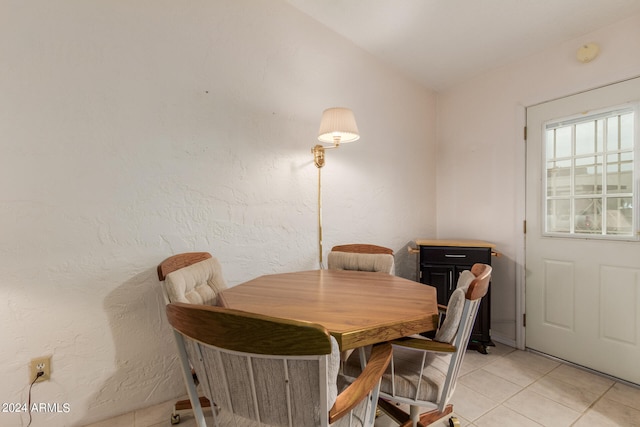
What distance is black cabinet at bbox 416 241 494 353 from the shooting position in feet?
8.21

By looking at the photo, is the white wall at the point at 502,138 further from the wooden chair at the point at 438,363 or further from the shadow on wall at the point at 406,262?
the wooden chair at the point at 438,363

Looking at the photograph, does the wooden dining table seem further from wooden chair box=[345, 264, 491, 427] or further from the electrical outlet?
the electrical outlet

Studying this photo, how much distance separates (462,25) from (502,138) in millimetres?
1081

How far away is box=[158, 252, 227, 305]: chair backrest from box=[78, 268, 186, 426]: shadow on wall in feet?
0.91

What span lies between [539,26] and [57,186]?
132 inches

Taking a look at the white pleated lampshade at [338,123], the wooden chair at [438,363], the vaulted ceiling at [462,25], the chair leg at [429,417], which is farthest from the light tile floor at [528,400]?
the vaulted ceiling at [462,25]

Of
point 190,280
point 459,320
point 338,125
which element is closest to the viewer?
point 459,320

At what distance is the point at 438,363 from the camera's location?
128 centimetres

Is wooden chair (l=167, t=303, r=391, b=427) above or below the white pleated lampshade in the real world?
below

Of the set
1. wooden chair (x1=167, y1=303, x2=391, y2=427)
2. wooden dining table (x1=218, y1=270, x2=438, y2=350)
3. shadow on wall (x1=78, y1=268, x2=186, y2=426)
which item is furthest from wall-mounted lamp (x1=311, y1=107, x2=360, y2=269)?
wooden chair (x1=167, y1=303, x2=391, y2=427)

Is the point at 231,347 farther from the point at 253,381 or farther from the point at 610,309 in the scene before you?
the point at 610,309

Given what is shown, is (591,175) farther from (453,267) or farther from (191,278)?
(191,278)

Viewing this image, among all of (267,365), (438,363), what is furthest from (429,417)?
(267,365)

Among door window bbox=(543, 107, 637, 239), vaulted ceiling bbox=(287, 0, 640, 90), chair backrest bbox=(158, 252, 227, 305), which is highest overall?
vaulted ceiling bbox=(287, 0, 640, 90)
